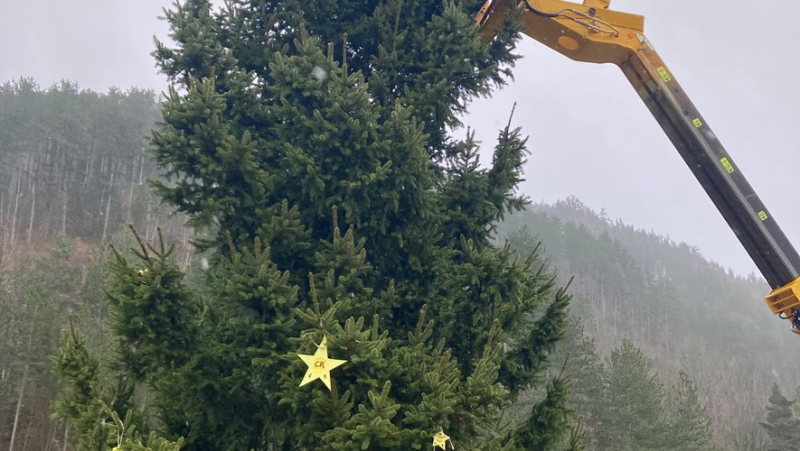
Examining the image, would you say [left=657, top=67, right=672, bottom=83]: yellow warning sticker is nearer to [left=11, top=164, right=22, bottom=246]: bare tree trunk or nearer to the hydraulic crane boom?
the hydraulic crane boom

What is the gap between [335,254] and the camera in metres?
5.83

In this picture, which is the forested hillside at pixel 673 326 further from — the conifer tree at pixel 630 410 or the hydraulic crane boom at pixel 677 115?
the hydraulic crane boom at pixel 677 115

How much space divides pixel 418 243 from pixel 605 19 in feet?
12.3

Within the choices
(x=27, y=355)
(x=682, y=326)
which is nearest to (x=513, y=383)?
(x=27, y=355)

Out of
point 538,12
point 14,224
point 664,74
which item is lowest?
point 664,74

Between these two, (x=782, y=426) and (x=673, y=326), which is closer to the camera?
(x=782, y=426)

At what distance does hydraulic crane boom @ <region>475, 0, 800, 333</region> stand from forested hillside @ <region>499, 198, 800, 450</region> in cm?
4641

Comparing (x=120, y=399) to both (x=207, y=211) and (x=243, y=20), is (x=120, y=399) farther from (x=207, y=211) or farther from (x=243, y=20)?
(x=243, y=20)

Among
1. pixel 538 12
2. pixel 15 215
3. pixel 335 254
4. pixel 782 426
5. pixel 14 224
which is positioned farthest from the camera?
pixel 15 215

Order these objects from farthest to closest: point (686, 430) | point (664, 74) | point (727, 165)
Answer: point (686, 430), point (664, 74), point (727, 165)

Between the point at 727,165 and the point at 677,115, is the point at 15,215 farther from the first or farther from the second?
the point at 727,165

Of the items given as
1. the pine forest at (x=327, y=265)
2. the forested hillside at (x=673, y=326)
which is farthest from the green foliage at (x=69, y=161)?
the pine forest at (x=327, y=265)

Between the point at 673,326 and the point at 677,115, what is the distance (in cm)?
9407

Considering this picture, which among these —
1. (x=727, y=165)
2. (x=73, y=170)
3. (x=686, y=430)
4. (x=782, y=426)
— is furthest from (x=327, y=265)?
(x=73, y=170)
